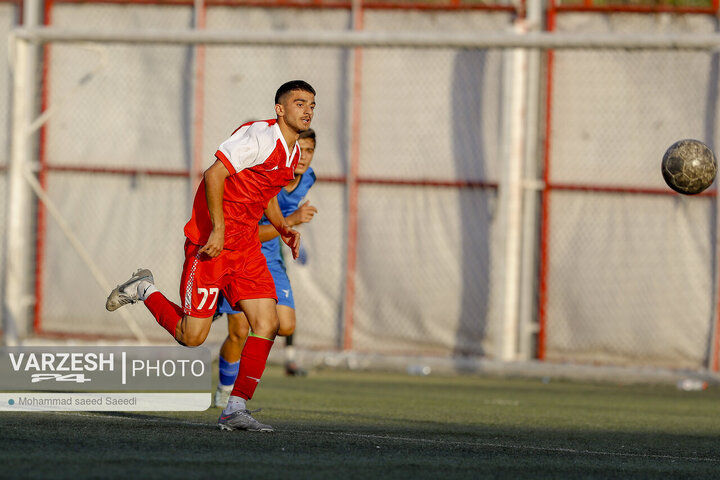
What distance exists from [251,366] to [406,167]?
332 inches

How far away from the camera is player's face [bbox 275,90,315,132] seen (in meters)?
7.03

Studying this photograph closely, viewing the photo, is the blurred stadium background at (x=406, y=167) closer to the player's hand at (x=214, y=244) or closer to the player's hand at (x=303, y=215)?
the player's hand at (x=303, y=215)

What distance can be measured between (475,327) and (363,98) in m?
3.09

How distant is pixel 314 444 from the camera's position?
6523 mm

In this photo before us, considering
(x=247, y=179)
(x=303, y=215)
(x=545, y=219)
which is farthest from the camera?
(x=545, y=219)

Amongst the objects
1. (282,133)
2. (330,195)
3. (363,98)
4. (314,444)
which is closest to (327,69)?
(363,98)

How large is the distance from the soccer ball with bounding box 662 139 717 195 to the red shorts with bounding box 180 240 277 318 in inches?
127

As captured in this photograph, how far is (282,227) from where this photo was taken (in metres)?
7.72

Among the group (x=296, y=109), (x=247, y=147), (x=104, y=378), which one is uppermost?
(x=296, y=109)

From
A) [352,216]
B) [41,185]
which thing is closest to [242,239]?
[352,216]

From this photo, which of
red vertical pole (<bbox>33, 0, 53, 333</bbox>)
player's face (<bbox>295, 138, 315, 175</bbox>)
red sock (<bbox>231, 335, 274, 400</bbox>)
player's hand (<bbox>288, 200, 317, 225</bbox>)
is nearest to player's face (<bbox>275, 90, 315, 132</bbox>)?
player's hand (<bbox>288, 200, 317, 225</bbox>)

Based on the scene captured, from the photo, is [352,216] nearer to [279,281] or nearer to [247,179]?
[279,281]

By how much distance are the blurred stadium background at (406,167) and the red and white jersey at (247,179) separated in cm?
631

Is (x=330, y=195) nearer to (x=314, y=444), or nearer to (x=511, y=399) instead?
(x=511, y=399)
